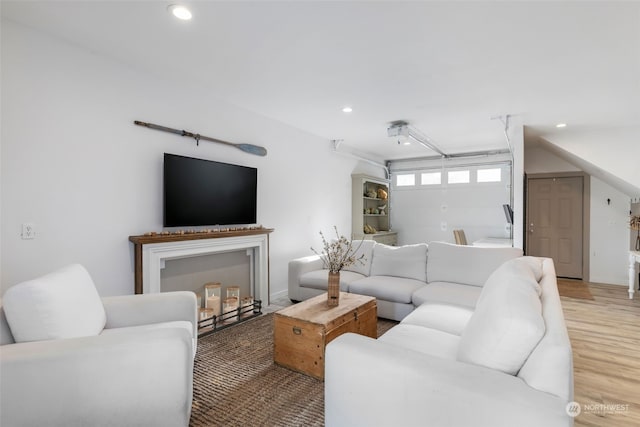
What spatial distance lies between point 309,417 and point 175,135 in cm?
272

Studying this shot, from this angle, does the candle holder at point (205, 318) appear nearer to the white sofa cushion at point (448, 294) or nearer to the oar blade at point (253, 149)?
the oar blade at point (253, 149)

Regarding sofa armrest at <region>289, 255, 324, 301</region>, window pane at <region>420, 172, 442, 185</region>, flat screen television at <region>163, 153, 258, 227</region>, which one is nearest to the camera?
flat screen television at <region>163, 153, 258, 227</region>

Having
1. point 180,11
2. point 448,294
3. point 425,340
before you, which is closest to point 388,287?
point 448,294

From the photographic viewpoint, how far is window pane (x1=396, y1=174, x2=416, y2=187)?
6.97 meters

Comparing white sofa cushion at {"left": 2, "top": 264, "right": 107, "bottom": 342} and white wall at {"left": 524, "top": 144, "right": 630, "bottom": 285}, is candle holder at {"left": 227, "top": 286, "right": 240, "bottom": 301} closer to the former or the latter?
white sofa cushion at {"left": 2, "top": 264, "right": 107, "bottom": 342}

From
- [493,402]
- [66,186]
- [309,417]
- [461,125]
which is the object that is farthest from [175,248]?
[461,125]

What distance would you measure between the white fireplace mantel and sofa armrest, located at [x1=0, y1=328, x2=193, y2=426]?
132cm

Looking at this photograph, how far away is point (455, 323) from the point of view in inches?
85.5

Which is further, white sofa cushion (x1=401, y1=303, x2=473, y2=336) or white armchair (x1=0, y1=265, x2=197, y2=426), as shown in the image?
white sofa cushion (x1=401, y1=303, x2=473, y2=336)

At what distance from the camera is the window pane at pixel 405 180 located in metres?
6.97

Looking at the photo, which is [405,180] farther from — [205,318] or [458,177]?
[205,318]

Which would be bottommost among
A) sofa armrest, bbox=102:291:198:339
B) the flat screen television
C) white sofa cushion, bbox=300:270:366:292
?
white sofa cushion, bbox=300:270:366:292

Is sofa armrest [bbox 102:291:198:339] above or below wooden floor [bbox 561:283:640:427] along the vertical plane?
above

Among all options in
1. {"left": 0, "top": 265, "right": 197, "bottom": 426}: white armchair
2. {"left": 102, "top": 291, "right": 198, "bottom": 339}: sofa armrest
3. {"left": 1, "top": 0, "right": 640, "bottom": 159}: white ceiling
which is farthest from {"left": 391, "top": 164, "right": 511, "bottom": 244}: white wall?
{"left": 0, "top": 265, "right": 197, "bottom": 426}: white armchair
